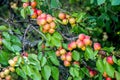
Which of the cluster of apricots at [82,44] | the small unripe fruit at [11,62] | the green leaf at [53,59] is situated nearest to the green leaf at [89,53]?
the cluster of apricots at [82,44]

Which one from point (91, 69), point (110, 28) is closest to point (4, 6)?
point (110, 28)

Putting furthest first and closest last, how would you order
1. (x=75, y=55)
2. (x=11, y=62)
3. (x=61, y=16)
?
(x=61, y=16) < (x=75, y=55) < (x=11, y=62)

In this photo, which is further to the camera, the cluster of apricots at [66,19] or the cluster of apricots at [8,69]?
the cluster of apricots at [66,19]

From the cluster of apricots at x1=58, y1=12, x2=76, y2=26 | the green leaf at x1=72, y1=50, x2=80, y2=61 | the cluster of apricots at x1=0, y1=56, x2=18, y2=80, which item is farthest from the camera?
the cluster of apricots at x1=58, y1=12, x2=76, y2=26

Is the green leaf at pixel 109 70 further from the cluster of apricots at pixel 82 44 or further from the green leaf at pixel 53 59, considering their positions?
the green leaf at pixel 53 59

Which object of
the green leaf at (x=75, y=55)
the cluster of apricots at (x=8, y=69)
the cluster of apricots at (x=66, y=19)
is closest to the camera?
the cluster of apricots at (x=8, y=69)

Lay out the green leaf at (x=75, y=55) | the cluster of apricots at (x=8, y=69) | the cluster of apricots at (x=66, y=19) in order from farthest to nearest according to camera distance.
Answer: the cluster of apricots at (x=66, y=19), the green leaf at (x=75, y=55), the cluster of apricots at (x=8, y=69)

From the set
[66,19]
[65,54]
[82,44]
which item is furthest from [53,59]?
[66,19]

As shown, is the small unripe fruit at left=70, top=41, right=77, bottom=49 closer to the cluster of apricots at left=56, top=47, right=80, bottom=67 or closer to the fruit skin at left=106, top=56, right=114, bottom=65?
the cluster of apricots at left=56, top=47, right=80, bottom=67

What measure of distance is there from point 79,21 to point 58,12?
208 millimetres

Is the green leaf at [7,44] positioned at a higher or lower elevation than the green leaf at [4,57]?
higher

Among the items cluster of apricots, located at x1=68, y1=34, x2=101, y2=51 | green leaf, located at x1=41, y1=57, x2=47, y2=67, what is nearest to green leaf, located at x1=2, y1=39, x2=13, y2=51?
green leaf, located at x1=41, y1=57, x2=47, y2=67

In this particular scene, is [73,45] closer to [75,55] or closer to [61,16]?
[75,55]

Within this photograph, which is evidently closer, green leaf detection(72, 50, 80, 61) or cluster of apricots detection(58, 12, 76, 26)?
green leaf detection(72, 50, 80, 61)
